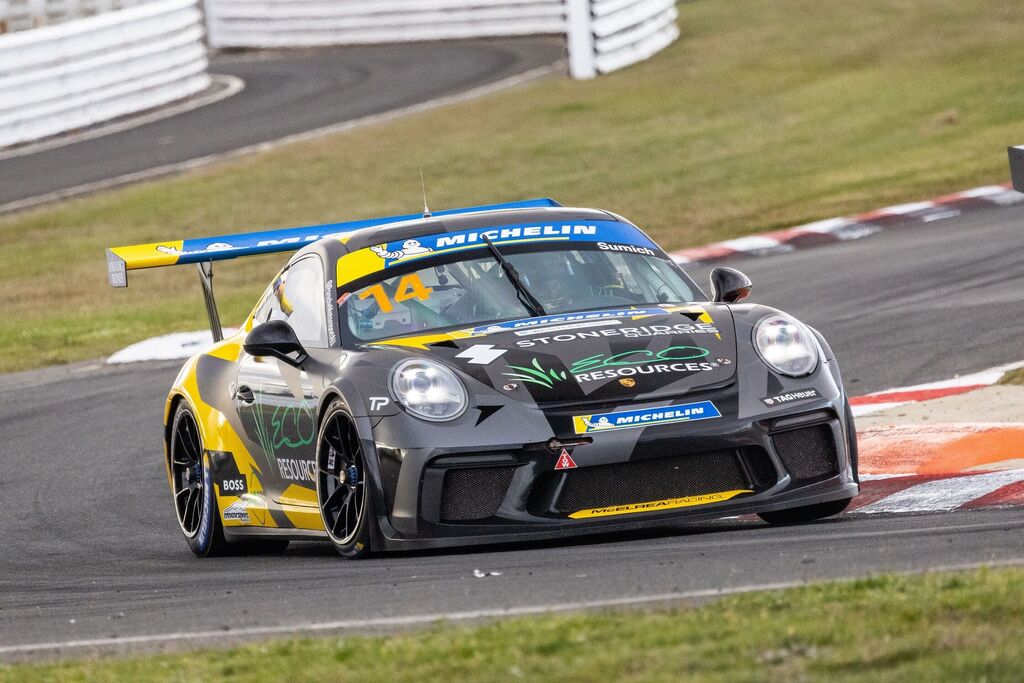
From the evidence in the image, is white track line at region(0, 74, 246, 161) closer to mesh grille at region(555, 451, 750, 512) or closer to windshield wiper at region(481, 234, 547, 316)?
windshield wiper at region(481, 234, 547, 316)

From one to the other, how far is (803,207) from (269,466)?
1151cm

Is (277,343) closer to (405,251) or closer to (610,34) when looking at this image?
(405,251)

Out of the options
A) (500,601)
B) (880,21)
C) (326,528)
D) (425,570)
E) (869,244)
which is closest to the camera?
(500,601)

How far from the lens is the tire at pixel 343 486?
656cm

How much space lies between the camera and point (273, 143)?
78.6ft

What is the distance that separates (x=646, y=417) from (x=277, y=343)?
1591 millimetres

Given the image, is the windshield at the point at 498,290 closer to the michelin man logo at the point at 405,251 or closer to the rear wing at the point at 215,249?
the michelin man logo at the point at 405,251

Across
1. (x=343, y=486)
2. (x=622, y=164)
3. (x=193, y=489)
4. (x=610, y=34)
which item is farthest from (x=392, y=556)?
(x=610, y=34)

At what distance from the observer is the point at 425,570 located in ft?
20.0

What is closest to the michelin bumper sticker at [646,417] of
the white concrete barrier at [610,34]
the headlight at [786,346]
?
the headlight at [786,346]

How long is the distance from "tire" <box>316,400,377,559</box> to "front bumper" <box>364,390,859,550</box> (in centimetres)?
11

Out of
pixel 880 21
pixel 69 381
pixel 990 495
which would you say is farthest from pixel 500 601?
pixel 880 21

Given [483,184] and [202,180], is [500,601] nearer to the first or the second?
[483,184]

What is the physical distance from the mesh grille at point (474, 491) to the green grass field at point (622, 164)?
27.7ft
